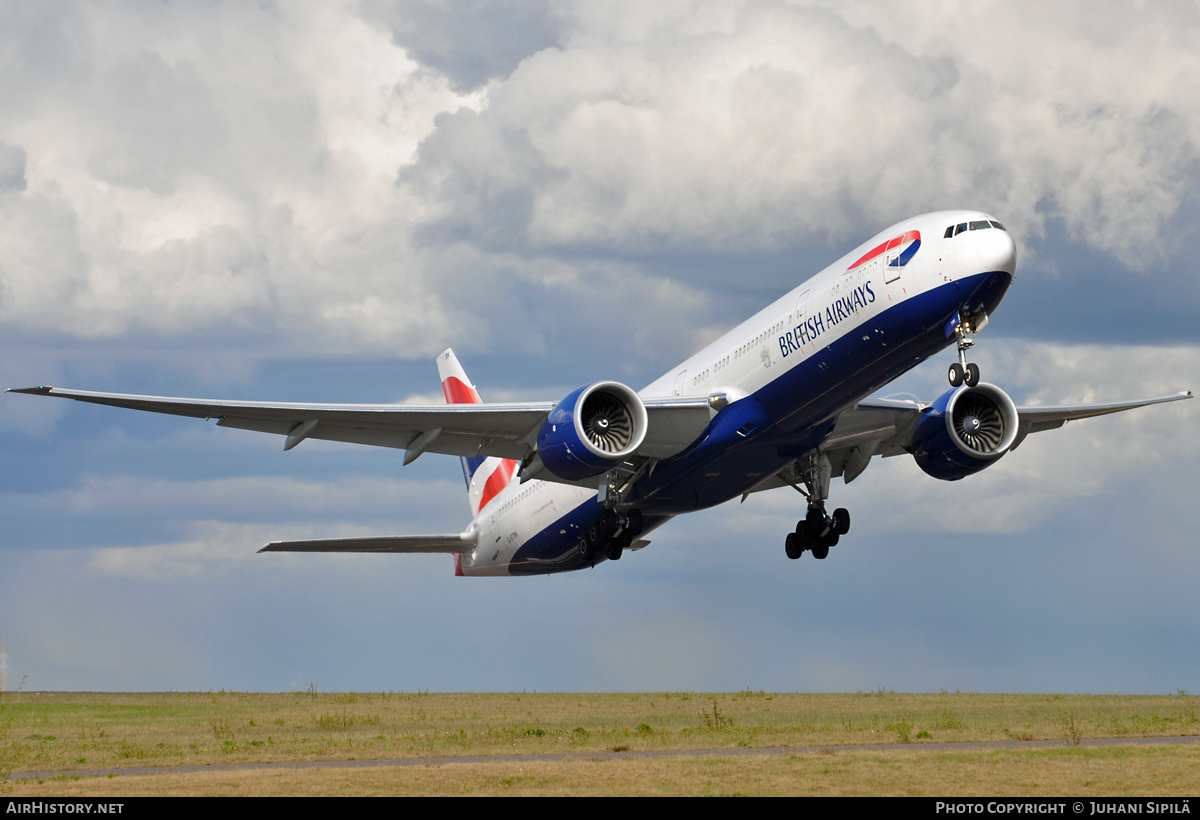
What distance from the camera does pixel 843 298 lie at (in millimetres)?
26484

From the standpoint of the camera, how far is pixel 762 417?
2883 centimetres

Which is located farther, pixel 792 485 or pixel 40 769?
pixel 792 485

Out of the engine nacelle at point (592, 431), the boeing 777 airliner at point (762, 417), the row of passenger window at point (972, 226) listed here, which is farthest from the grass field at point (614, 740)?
the row of passenger window at point (972, 226)

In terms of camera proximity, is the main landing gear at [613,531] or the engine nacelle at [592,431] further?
the main landing gear at [613,531]

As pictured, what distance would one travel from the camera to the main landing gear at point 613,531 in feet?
109

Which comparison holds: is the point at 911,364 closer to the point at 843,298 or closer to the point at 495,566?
the point at 843,298

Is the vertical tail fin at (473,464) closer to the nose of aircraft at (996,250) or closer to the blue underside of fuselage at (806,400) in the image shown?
the blue underside of fuselage at (806,400)

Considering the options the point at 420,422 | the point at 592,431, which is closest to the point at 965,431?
the point at 592,431

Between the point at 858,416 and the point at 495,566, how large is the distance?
1451 cm

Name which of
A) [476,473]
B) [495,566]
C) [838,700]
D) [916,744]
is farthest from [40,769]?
[838,700]

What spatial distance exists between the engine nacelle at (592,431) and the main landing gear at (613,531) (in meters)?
4.62

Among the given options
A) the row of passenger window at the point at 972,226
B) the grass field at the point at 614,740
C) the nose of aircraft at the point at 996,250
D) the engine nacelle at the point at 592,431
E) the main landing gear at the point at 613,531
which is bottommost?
the grass field at the point at 614,740

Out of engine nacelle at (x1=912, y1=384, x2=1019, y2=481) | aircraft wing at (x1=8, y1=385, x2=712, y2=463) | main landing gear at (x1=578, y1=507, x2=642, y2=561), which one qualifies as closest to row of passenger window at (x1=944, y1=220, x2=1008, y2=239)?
aircraft wing at (x1=8, y1=385, x2=712, y2=463)
